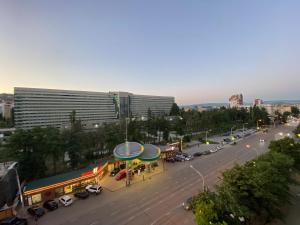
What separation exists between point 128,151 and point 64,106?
298ft

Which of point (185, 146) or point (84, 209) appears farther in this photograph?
point (185, 146)

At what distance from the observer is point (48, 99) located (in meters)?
98.1

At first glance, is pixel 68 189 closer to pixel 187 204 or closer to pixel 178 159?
pixel 187 204

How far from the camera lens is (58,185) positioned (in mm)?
23875

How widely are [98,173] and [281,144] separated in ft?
98.4

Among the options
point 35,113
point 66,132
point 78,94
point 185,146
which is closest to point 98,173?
point 66,132

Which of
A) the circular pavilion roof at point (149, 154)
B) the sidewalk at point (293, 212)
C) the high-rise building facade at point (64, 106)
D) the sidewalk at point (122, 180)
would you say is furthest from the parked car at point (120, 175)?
the high-rise building facade at point (64, 106)

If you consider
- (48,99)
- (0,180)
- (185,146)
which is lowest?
(185,146)

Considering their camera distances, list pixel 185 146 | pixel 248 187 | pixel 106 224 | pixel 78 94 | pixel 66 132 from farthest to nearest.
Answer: pixel 78 94, pixel 185 146, pixel 66 132, pixel 106 224, pixel 248 187

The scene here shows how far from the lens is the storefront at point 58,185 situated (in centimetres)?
2219

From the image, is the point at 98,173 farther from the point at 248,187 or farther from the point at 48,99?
the point at 48,99

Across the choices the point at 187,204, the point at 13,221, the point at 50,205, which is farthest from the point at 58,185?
the point at 187,204

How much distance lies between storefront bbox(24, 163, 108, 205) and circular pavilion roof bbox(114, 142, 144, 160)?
4.69m

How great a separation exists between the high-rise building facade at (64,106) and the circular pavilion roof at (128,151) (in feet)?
130
